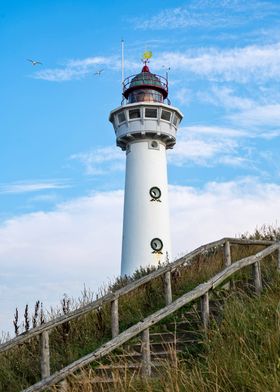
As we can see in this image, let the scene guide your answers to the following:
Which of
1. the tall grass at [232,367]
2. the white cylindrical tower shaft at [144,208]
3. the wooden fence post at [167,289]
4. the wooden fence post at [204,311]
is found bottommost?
the tall grass at [232,367]

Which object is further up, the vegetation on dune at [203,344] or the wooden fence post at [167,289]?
the wooden fence post at [167,289]

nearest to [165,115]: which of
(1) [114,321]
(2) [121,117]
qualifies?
(2) [121,117]

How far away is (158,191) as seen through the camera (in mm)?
23375

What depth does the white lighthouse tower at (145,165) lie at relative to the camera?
2252cm

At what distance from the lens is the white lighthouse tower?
73.9 feet

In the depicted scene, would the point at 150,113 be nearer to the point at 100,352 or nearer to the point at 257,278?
Result: the point at 257,278

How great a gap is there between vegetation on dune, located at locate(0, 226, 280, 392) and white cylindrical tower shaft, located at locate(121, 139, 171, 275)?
6.00 meters

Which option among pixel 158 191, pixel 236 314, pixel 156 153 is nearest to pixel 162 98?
pixel 156 153

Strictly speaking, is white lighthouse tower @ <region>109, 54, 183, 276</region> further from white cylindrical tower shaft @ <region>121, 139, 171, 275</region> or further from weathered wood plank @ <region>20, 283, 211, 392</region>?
weathered wood plank @ <region>20, 283, 211, 392</region>

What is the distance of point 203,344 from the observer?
6711 millimetres

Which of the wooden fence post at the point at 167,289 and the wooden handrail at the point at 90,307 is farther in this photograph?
the wooden fence post at the point at 167,289

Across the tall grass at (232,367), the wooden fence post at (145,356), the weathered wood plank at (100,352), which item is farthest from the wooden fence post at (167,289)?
the wooden fence post at (145,356)

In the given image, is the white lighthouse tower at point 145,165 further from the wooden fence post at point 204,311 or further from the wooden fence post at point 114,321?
the wooden fence post at point 204,311

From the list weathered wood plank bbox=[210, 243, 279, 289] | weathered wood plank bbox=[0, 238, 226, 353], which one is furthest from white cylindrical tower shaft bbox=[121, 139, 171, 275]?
weathered wood plank bbox=[210, 243, 279, 289]
